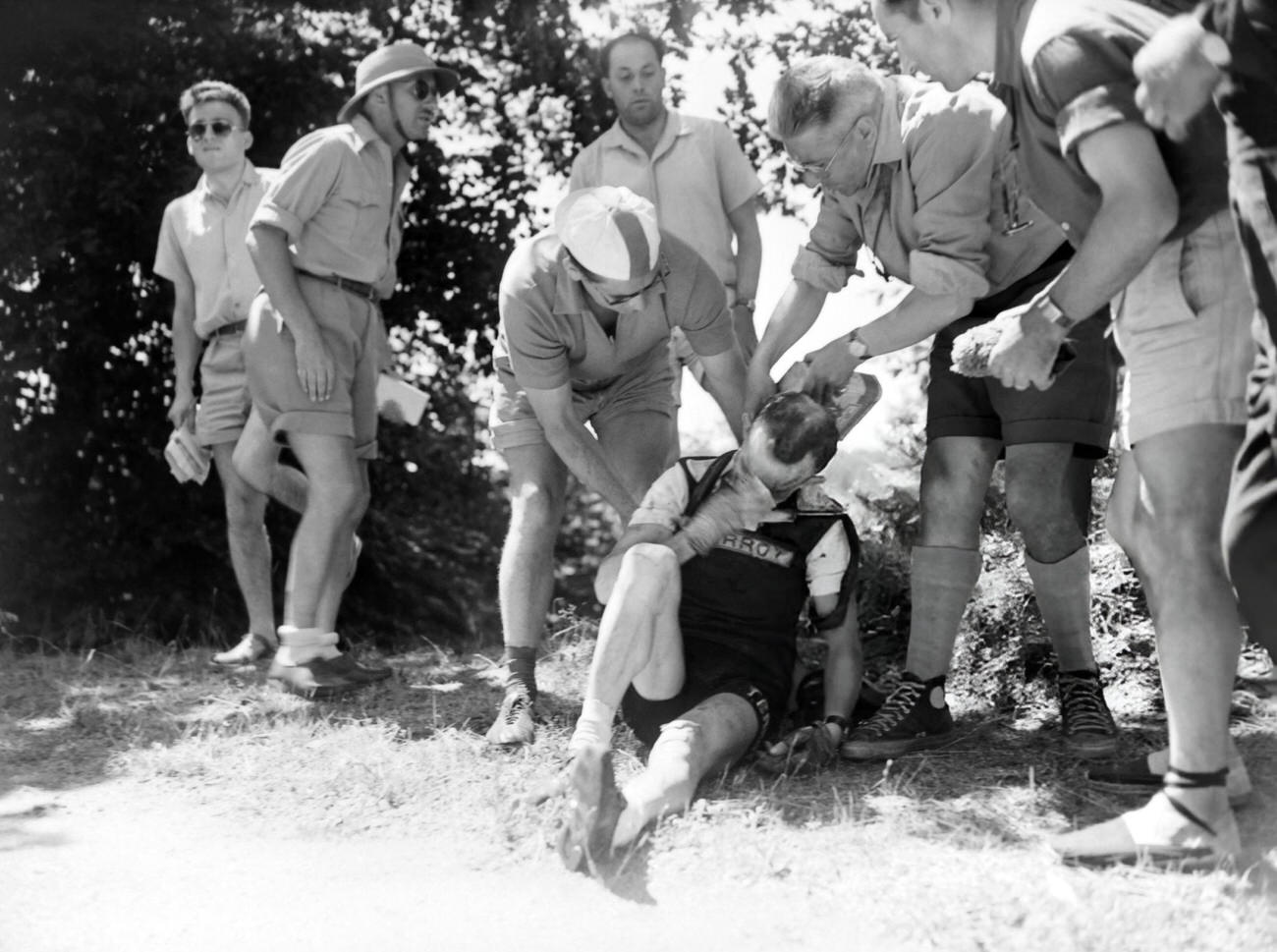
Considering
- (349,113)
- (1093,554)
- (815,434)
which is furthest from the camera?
(349,113)

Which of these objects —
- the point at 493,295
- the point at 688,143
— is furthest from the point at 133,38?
the point at 688,143

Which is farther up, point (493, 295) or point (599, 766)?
point (493, 295)

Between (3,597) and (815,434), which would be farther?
(3,597)

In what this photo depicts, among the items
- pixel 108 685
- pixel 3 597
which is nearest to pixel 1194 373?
pixel 108 685

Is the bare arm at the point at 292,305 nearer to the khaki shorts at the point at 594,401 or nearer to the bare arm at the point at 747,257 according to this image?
the khaki shorts at the point at 594,401

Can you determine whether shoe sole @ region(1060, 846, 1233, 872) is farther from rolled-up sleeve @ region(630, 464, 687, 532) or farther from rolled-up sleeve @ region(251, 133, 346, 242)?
rolled-up sleeve @ region(251, 133, 346, 242)

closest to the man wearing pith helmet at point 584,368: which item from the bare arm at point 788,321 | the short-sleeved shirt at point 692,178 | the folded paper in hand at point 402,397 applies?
the bare arm at point 788,321

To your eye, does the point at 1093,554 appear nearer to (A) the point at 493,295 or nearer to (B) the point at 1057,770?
(B) the point at 1057,770

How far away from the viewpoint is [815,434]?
3857 mm

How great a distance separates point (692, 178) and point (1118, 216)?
3.21m

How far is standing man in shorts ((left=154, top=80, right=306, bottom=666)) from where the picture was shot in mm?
6160

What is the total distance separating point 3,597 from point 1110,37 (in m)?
7.74

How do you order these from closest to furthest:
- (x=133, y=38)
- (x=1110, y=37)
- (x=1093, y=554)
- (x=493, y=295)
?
1. (x=1110, y=37)
2. (x=1093, y=554)
3. (x=133, y=38)
4. (x=493, y=295)

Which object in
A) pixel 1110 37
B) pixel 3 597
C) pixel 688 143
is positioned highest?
pixel 688 143
